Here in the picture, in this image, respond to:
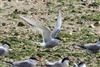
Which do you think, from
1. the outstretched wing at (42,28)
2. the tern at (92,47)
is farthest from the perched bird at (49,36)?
the tern at (92,47)

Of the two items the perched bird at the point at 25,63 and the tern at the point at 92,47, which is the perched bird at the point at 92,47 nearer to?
the tern at the point at 92,47

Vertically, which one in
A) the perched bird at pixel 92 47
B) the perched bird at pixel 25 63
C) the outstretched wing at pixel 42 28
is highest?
the outstretched wing at pixel 42 28

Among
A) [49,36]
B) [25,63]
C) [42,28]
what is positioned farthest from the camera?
[49,36]

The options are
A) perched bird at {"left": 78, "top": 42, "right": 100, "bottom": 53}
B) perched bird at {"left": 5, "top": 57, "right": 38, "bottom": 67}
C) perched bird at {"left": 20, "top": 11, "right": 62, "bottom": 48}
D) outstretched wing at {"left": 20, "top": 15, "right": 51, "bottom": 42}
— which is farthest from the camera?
perched bird at {"left": 78, "top": 42, "right": 100, "bottom": 53}

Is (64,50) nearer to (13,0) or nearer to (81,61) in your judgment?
(81,61)

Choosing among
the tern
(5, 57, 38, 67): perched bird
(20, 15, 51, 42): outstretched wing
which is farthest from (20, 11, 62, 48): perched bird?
(5, 57, 38, 67): perched bird

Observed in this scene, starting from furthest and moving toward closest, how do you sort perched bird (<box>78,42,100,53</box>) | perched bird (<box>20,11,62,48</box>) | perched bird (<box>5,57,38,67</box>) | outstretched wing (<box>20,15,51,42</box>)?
perched bird (<box>78,42,100,53</box>), perched bird (<box>20,11,62,48</box>), outstretched wing (<box>20,15,51,42</box>), perched bird (<box>5,57,38,67</box>)

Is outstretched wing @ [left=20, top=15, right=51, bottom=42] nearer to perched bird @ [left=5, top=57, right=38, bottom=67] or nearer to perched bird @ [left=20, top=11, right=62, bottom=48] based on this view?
perched bird @ [left=20, top=11, right=62, bottom=48]

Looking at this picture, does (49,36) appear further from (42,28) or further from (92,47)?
(92,47)

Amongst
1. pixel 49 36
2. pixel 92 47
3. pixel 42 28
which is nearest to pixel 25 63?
pixel 42 28

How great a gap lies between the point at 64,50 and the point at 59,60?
109cm

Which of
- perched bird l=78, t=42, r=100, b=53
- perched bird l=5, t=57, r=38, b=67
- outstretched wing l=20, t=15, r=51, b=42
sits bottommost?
perched bird l=78, t=42, r=100, b=53

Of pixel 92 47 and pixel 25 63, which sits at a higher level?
pixel 25 63

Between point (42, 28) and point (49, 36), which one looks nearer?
point (42, 28)
